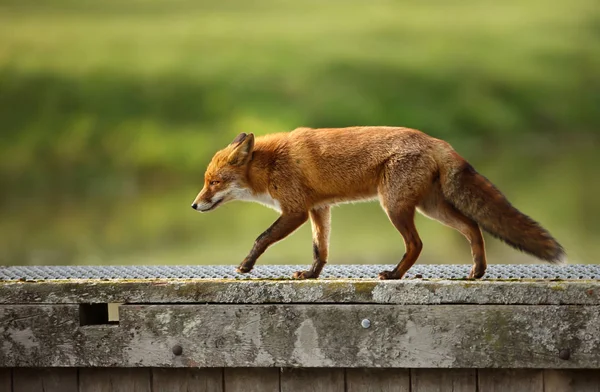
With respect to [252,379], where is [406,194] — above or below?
above

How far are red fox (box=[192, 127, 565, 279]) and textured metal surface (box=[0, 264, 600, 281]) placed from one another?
0.14m

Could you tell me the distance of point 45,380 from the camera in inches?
117

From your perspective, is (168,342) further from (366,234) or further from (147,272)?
(366,234)

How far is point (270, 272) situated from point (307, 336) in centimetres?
59

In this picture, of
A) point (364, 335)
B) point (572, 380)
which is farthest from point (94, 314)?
point (572, 380)

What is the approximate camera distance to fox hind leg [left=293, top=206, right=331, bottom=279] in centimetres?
313

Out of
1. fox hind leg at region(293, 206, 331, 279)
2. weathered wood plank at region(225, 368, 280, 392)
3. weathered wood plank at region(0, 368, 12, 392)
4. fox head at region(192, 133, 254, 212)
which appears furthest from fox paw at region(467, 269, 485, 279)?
weathered wood plank at region(0, 368, 12, 392)

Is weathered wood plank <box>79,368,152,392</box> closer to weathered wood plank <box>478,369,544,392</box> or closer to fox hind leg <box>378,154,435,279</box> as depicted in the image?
fox hind leg <box>378,154,435,279</box>

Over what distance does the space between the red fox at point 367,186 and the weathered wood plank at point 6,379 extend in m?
0.89

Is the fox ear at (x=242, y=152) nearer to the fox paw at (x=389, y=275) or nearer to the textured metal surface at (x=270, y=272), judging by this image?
the textured metal surface at (x=270, y=272)

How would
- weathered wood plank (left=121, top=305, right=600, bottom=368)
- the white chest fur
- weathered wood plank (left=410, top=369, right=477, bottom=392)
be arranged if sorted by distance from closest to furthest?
weathered wood plank (left=121, top=305, right=600, bottom=368), weathered wood plank (left=410, top=369, right=477, bottom=392), the white chest fur

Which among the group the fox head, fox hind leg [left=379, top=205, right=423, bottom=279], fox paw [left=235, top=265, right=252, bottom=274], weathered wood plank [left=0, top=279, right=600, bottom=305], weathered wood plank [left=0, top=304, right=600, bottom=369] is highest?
the fox head

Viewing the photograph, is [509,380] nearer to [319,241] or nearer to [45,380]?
[319,241]

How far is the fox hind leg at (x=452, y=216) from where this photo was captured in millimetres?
3018
